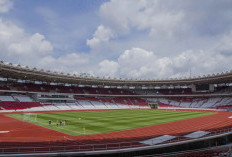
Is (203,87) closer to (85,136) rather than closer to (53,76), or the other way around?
(53,76)

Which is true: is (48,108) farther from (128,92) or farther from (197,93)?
(197,93)

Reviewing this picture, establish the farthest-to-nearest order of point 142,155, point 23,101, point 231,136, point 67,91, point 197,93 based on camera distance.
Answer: point 197,93, point 67,91, point 23,101, point 231,136, point 142,155

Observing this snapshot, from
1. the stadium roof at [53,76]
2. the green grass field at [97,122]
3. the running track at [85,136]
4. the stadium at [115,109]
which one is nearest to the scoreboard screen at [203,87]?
the stadium at [115,109]

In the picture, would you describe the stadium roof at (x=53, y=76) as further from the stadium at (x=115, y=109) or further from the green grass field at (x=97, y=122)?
the green grass field at (x=97, y=122)

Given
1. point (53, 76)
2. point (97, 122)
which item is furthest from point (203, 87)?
point (97, 122)

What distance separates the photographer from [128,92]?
91812 mm

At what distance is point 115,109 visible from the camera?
69562 mm

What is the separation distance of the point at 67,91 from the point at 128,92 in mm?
31305

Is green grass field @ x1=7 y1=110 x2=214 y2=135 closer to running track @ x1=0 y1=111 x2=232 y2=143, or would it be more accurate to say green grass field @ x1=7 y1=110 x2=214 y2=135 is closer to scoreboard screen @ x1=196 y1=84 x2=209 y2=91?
running track @ x1=0 y1=111 x2=232 y2=143

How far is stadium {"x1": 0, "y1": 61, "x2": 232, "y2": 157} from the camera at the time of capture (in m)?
17.1

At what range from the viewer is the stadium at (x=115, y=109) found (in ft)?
56.2

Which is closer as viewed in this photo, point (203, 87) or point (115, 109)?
point (115, 109)

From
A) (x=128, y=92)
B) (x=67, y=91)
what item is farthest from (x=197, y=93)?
(x=67, y=91)

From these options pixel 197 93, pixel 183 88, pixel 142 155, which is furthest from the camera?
pixel 183 88
